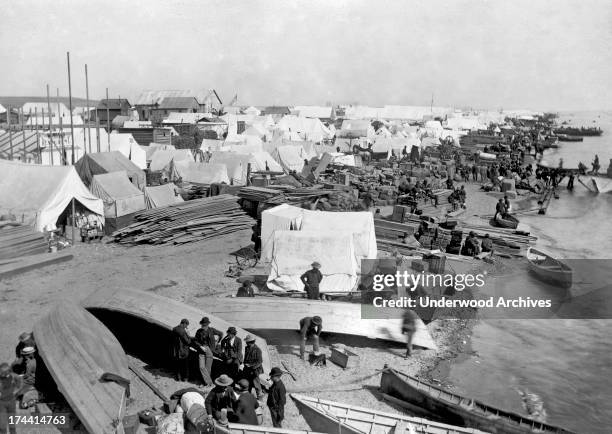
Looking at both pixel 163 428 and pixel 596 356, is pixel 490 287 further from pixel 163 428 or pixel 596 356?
pixel 163 428

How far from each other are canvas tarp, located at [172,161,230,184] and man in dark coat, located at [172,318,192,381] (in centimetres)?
2260

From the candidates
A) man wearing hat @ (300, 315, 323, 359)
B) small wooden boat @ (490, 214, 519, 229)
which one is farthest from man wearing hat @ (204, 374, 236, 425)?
small wooden boat @ (490, 214, 519, 229)

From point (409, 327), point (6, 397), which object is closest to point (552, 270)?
point (409, 327)

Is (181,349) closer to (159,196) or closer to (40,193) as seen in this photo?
(40,193)

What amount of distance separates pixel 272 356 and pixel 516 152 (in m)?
62.2

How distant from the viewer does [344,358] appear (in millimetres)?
11820

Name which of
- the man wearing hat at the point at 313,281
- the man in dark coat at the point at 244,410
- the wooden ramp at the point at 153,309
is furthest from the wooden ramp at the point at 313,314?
the man in dark coat at the point at 244,410

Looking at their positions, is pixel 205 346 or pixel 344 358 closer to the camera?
pixel 205 346

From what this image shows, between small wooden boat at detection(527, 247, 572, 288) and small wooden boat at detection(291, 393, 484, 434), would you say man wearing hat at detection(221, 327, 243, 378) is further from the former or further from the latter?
small wooden boat at detection(527, 247, 572, 288)

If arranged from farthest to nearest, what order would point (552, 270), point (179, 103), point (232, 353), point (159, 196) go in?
point (179, 103), point (159, 196), point (552, 270), point (232, 353)

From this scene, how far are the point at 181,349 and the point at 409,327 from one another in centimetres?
554

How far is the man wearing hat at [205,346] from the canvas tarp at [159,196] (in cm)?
1533

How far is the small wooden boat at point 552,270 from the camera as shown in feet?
60.8

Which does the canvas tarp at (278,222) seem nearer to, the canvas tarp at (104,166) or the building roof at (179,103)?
the canvas tarp at (104,166)
